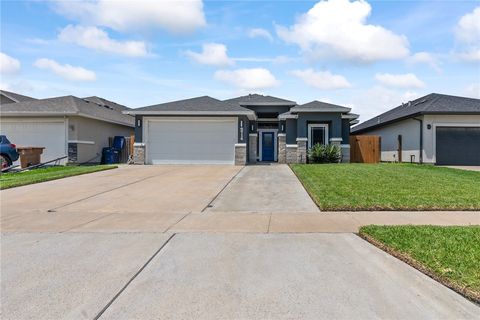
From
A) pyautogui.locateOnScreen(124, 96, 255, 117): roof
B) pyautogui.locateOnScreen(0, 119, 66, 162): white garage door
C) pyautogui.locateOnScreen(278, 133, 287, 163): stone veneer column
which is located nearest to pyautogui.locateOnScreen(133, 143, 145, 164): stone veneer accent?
pyautogui.locateOnScreen(124, 96, 255, 117): roof

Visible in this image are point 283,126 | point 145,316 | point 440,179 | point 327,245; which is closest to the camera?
point 145,316

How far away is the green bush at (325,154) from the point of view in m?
21.3

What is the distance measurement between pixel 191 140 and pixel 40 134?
863 cm

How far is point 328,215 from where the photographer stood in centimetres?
761

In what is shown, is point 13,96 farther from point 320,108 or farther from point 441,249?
point 441,249

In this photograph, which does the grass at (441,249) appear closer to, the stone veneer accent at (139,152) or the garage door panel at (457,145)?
the garage door panel at (457,145)

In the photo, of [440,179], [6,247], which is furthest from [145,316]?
[440,179]

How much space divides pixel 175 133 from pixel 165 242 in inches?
618

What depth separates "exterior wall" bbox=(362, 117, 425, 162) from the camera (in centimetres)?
2123

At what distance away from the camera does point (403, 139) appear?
23.2 metres

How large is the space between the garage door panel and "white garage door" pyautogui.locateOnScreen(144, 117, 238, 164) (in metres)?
11.7

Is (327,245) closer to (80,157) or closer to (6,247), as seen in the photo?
(6,247)

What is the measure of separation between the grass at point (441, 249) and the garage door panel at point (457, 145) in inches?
647

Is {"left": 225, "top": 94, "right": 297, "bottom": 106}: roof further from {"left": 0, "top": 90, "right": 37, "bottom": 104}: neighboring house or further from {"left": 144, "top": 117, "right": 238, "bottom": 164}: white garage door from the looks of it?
{"left": 0, "top": 90, "right": 37, "bottom": 104}: neighboring house
